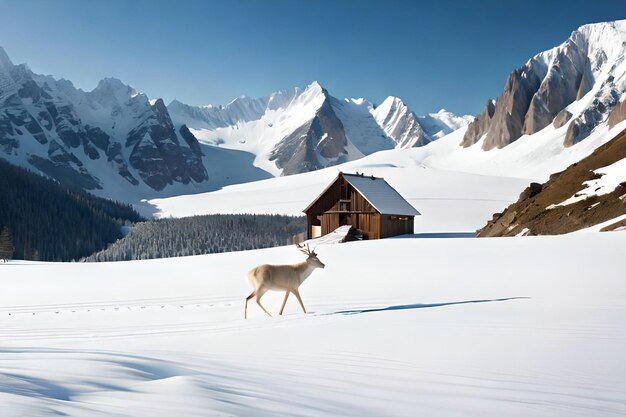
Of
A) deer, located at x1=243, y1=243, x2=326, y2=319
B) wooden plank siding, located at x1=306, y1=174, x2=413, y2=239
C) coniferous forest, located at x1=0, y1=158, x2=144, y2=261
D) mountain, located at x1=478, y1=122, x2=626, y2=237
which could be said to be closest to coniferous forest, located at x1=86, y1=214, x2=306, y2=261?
coniferous forest, located at x1=0, y1=158, x2=144, y2=261

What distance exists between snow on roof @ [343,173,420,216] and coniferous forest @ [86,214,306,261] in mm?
35974

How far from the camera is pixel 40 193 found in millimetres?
125875

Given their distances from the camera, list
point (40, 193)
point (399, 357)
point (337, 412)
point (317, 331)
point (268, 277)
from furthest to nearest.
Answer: point (40, 193), point (268, 277), point (317, 331), point (399, 357), point (337, 412)

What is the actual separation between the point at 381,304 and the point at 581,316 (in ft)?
16.0

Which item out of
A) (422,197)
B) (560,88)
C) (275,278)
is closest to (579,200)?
(275,278)

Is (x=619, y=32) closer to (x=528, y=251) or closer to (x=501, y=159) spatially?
(x=501, y=159)

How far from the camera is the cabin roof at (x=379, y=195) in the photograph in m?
46.8

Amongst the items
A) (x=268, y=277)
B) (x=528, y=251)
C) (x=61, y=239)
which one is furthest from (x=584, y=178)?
(x=61, y=239)

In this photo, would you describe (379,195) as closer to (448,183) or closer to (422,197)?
(422,197)

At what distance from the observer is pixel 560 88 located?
169 m

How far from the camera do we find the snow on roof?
46866 mm

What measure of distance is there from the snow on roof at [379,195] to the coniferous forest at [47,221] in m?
81.6

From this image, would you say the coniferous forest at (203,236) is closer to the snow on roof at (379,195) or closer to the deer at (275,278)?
the snow on roof at (379,195)

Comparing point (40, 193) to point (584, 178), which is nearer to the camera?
point (584, 178)
